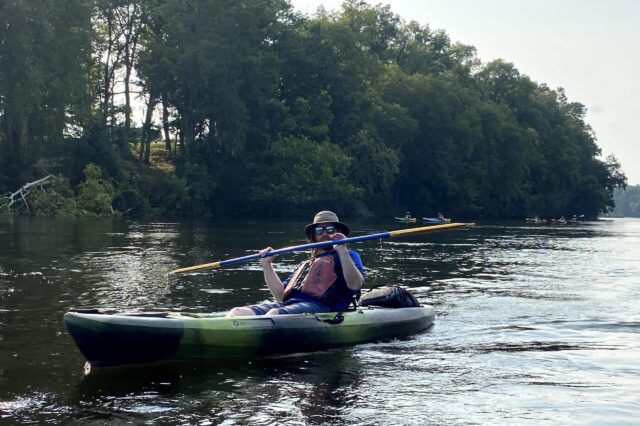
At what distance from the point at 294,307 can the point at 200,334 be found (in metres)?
1.33

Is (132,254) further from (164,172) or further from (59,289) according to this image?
(164,172)

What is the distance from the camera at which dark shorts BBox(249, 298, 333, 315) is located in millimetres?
8237

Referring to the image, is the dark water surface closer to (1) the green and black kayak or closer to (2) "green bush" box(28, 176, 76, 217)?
(1) the green and black kayak

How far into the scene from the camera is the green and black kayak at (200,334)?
22.6 feet

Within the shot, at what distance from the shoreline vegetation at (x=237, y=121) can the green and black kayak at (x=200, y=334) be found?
31.3 meters

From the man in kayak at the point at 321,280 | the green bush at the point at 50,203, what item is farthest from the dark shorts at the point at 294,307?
the green bush at the point at 50,203

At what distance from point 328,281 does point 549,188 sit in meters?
73.6

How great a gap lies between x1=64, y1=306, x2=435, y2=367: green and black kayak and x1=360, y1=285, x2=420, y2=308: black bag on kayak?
2.64 feet

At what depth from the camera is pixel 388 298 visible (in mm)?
9750

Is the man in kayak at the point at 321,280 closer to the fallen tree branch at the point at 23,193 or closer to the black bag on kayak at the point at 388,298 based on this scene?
the black bag on kayak at the point at 388,298

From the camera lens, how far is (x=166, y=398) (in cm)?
634

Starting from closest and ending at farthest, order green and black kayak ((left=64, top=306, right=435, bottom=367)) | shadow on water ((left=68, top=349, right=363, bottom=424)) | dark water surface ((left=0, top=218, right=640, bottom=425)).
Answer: shadow on water ((left=68, top=349, right=363, bottom=424))
dark water surface ((left=0, top=218, right=640, bottom=425))
green and black kayak ((left=64, top=306, right=435, bottom=367))

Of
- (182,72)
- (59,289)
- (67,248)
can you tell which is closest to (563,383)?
(59,289)

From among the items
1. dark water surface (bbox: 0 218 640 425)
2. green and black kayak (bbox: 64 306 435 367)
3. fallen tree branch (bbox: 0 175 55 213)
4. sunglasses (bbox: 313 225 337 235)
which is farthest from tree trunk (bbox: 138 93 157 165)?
green and black kayak (bbox: 64 306 435 367)
